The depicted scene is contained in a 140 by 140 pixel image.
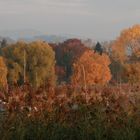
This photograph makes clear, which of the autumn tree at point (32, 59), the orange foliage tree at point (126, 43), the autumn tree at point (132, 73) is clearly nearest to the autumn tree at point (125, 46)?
the orange foliage tree at point (126, 43)

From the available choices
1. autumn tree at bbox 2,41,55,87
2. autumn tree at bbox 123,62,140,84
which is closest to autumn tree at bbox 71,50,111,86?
autumn tree at bbox 123,62,140,84

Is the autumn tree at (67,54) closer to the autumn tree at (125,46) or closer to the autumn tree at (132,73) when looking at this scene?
the autumn tree at (125,46)

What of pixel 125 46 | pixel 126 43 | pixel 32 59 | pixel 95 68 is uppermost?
pixel 126 43

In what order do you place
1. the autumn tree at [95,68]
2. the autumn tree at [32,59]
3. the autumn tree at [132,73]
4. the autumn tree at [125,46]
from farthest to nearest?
the autumn tree at [125,46] → the autumn tree at [32,59] → the autumn tree at [132,73] → the autumn tree at [95,68]

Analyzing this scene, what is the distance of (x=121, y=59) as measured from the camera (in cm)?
7038

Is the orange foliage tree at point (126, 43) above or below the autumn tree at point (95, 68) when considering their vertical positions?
above

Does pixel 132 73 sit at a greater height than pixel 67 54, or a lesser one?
lesser

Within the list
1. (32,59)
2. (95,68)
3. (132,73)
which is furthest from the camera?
(32,59)

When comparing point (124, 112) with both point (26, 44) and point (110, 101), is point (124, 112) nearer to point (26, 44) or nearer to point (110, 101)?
point (110, 101)

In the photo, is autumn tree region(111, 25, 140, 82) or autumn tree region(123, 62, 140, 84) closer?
autumn tree region(123, 62, 140, 84)

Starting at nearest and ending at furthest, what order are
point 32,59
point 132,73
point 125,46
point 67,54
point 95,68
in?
point 132,73 → point 95,68 → point 32,59 → point 125,46 → point 67,54

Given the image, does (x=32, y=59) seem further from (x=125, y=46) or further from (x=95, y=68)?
(x=125, y=46)

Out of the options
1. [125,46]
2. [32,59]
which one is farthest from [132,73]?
[125,46]

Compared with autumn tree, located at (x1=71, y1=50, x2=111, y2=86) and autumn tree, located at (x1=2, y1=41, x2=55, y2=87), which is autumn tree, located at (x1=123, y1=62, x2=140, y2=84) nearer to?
autumn tree, located at (x1=71, y1=50, x2=111, y2=86)
